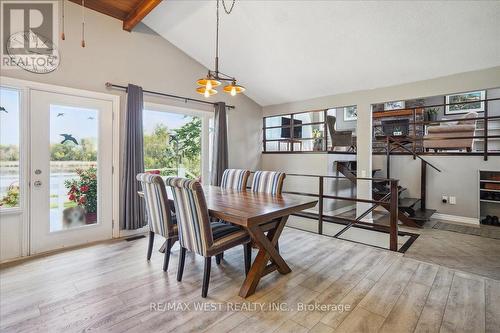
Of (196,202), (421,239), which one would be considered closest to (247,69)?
(196,202)

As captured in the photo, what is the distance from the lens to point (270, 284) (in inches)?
93.9

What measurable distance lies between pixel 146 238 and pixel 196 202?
7.05 ft

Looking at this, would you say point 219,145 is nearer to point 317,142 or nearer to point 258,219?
point 258,219

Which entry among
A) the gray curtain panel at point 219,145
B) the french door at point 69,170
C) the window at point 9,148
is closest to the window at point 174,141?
the gray curtain panel at point 219,145

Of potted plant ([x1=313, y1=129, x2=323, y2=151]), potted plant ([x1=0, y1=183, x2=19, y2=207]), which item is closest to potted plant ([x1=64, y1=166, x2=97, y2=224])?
potted plant ([x1=0, y1=183, x2=19, y2=207])

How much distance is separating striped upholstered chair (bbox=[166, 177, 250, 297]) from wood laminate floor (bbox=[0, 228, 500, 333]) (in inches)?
14.9

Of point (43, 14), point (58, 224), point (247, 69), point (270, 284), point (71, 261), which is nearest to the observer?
point (270, 284)

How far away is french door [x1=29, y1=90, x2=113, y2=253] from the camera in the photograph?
3090mm

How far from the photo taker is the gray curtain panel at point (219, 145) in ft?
15.7

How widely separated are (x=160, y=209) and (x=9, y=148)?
202cm

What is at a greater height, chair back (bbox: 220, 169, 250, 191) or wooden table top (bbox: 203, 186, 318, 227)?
chair back (bbox: 220, 169, 250, 191)

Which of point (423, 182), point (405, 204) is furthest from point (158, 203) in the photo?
point (423, 182)

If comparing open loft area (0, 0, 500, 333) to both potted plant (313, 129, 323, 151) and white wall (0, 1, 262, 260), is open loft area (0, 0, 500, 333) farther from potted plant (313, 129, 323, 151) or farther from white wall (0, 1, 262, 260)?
potted plant (313, 129, 323, 151)

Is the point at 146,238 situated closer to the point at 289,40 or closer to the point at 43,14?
the point at 43,14
